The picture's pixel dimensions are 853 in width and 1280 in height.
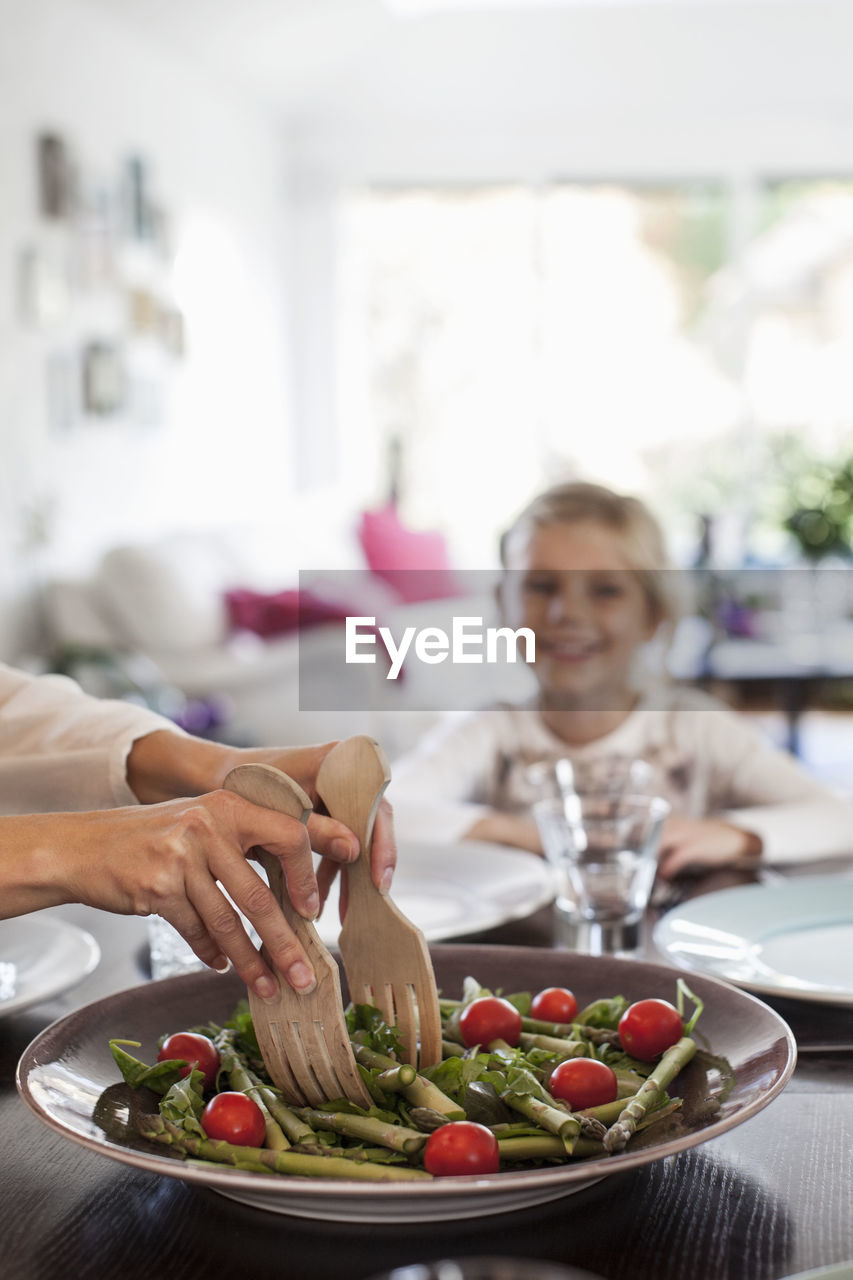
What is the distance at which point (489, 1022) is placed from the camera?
776 millimetres

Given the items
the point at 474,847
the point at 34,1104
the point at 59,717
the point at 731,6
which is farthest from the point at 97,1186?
the point at 731,6

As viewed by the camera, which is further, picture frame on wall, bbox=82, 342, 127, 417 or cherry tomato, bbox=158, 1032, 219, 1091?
picture frame on wall, bbox=82, 342, 127, 417

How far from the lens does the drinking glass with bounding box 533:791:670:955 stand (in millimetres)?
1029

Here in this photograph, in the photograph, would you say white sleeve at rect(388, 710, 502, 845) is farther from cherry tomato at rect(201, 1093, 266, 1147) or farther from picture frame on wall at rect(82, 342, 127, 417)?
picture frame on wall at rect(82, 342, 127, 417)

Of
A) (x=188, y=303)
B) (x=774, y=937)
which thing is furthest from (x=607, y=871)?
(x=188, y=303)

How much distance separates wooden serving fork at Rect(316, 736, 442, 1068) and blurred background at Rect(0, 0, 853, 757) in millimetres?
3875

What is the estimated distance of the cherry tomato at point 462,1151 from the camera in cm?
61

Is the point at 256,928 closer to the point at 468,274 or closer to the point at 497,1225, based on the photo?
the point at 497,1225

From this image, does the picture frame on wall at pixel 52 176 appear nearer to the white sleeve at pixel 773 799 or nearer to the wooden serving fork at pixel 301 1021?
the white sleeve at pixel 773 799

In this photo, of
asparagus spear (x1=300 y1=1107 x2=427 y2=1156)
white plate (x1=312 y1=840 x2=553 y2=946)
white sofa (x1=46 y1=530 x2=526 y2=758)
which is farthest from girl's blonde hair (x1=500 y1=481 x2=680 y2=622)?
white sofa (x1=46 y1=530 x2=526 y2=758)

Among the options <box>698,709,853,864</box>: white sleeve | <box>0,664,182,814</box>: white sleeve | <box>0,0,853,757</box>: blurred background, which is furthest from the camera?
<box>0,0,853,757</box>: blurred background

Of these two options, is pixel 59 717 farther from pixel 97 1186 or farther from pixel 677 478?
pixel 677 478

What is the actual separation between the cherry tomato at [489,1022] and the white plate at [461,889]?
0.92 feet

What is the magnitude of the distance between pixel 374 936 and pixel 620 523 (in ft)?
4.14
